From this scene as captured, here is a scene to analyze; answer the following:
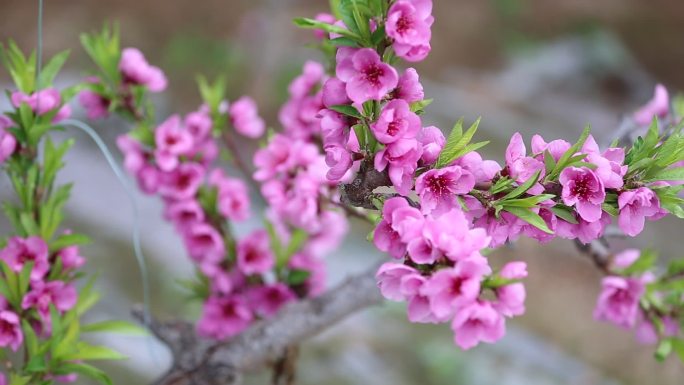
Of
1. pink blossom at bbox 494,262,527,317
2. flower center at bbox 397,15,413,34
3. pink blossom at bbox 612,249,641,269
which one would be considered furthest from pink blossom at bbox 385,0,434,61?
pink blossom at bbox 612,249,641,269

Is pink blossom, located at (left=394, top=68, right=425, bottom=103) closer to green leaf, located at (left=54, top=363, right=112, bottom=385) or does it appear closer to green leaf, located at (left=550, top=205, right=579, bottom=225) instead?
green leaf, located at (left=550, top=205, right=579, bottom=225)

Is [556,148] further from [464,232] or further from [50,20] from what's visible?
[50,20]

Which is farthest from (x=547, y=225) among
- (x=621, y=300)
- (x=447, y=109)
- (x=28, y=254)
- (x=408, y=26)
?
(x=447, y=109)

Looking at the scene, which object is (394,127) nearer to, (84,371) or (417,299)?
(417,299)

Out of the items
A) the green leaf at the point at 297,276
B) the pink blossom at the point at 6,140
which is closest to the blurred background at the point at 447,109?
the pink blossom at the point at 6,140

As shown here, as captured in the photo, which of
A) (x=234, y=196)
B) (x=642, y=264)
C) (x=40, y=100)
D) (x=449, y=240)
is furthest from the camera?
(x=234, y=196)

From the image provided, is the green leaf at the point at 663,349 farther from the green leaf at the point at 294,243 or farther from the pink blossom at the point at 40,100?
the pink blossom at the point at 40,100
